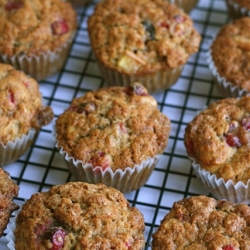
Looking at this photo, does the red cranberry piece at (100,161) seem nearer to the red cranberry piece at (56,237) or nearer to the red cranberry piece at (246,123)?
the red cranberry piece at (56,237)

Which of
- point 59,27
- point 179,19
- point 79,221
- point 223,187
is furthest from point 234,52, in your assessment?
point 79,221

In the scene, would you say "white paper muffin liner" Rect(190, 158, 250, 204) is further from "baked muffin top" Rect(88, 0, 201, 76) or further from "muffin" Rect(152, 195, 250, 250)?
"baked muffin top" Rect(88, 0, 201, 76)

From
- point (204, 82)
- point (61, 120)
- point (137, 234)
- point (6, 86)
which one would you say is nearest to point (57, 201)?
point (137, 234)

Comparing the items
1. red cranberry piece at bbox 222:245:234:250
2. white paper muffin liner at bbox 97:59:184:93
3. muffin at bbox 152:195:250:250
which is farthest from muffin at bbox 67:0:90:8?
red cranberry piece at bbox 222:245:234:250

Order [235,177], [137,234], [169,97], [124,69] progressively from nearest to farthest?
[137,234]
[235,177]
[124,69]
[169,97]

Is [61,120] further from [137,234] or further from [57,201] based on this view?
[137,234]

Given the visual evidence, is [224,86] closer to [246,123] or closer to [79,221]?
[246,123]
